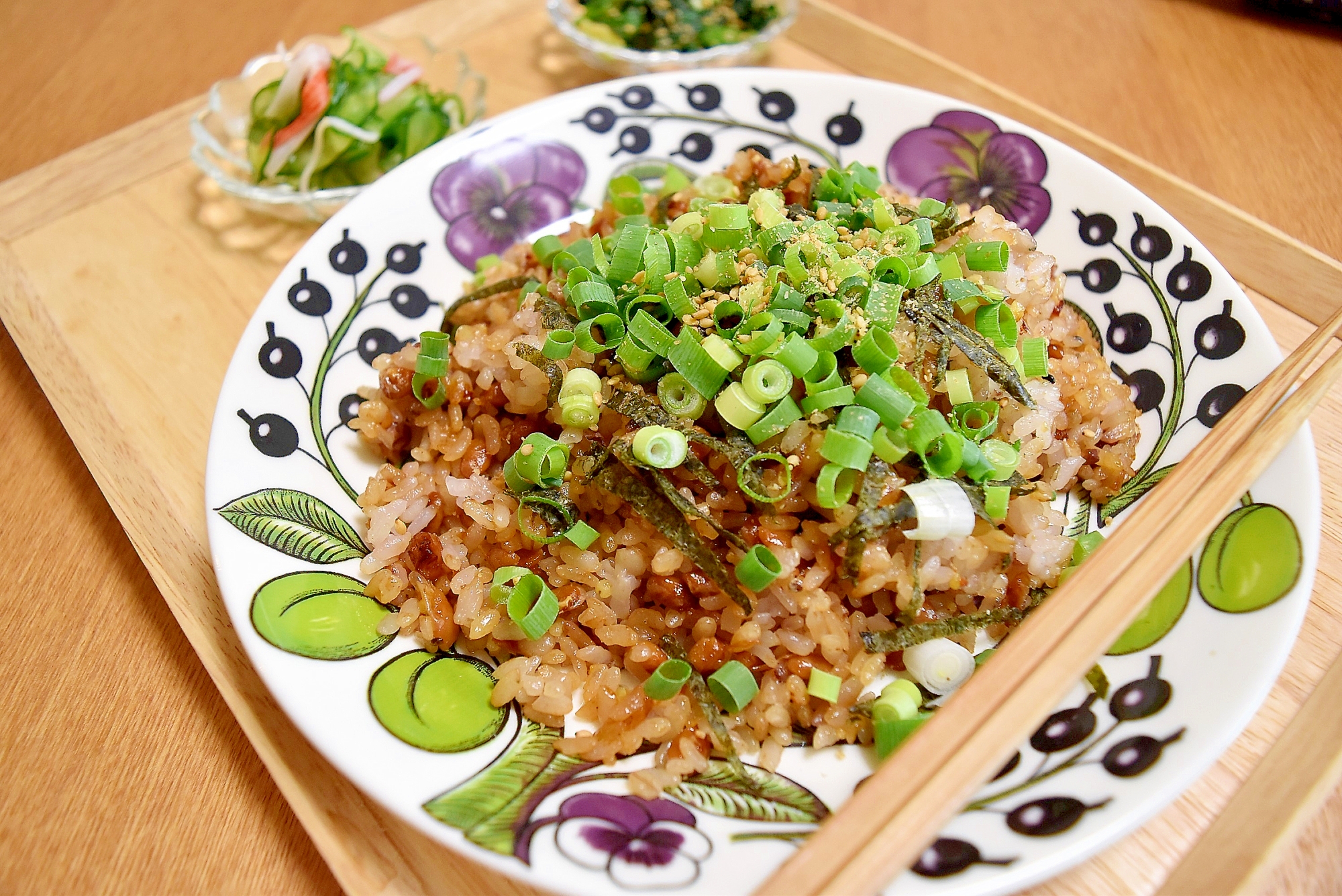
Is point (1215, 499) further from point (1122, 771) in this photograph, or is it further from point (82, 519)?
point (82, 519)

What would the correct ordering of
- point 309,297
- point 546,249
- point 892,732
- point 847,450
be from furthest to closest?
1. point 546,249
2. point 309,297
3. point 847,450
4. point 892,732

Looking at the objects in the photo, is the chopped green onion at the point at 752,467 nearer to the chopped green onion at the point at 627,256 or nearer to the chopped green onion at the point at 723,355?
the chopped green onion at the point at 723,355

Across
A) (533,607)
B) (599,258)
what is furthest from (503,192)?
(533,607)

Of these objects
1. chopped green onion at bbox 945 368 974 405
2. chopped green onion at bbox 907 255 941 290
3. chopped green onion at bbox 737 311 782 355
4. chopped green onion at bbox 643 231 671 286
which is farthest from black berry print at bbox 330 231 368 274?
chopped green onion at bbox 945 368 974 405

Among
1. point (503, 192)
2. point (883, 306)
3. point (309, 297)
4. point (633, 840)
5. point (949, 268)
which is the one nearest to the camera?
point (633, 840)

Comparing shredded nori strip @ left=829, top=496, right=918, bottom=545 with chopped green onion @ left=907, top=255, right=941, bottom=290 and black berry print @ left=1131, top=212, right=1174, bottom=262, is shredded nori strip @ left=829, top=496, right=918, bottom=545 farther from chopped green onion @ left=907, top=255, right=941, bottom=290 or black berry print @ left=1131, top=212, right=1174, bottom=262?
black berry print @ left=1131, top=212, right=1174, bottom=262

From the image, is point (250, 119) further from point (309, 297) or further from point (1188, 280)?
point (1188, 280)

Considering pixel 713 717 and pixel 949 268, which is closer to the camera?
pixel 713 717

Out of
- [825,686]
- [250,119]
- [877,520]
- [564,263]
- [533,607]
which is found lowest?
[250,119]
